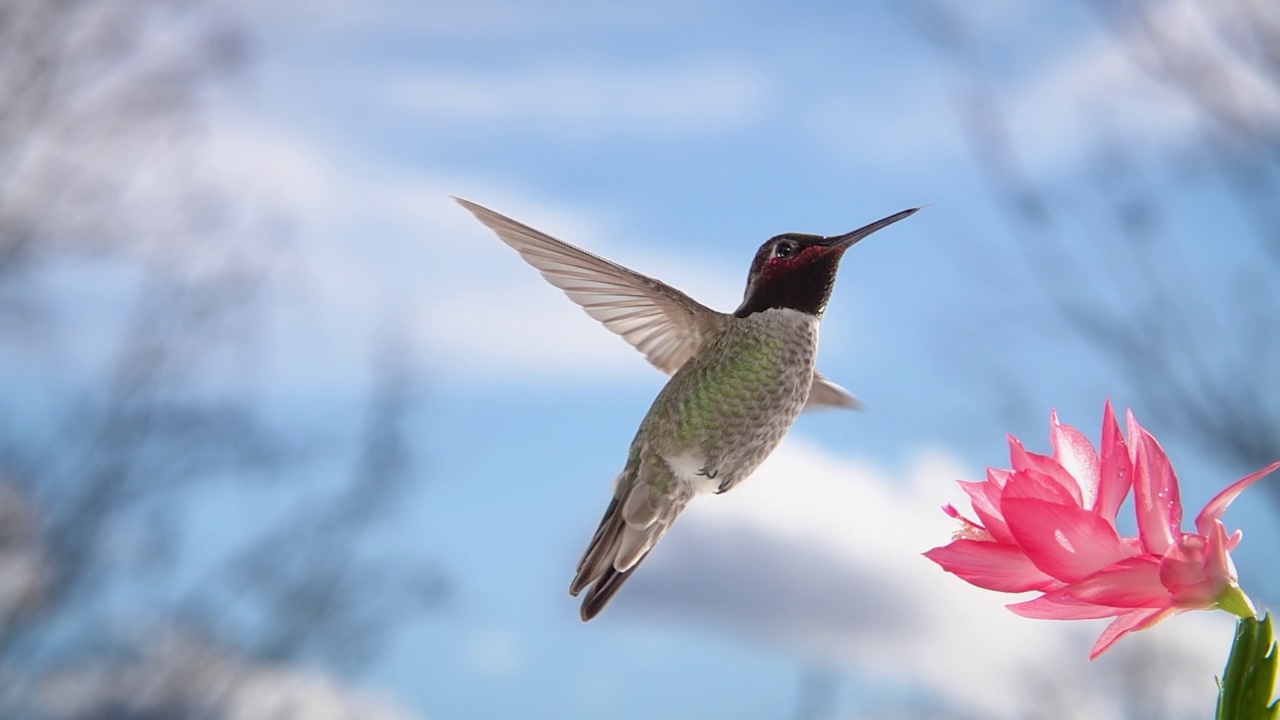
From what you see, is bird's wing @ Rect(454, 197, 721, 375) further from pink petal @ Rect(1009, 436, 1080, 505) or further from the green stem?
the green stem

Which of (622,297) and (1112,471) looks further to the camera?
(622,297)

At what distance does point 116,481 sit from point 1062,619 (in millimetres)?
5296

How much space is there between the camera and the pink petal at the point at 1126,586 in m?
1.00

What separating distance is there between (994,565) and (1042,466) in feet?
0.32

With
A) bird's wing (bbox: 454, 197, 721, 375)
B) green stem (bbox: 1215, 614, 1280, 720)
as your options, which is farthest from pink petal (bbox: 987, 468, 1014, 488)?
bird's wing (bbox: 454, 197, 721, 375)

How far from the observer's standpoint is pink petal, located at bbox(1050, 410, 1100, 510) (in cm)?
106

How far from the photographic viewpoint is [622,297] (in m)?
1.99

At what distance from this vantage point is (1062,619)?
103 cm

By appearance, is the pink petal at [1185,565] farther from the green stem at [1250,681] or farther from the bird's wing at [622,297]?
the bird's wing at [622,297]

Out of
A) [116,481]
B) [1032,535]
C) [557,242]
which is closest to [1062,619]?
[1032,535]

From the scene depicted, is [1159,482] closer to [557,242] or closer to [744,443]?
[744,443]

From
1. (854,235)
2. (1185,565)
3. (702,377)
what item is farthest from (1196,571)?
(702,377)

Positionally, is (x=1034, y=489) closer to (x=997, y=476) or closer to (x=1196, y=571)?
(x=997, y=476)

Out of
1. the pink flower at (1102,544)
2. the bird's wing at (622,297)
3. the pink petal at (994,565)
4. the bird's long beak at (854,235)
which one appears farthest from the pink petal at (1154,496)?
the bird's wing at (622,297)
